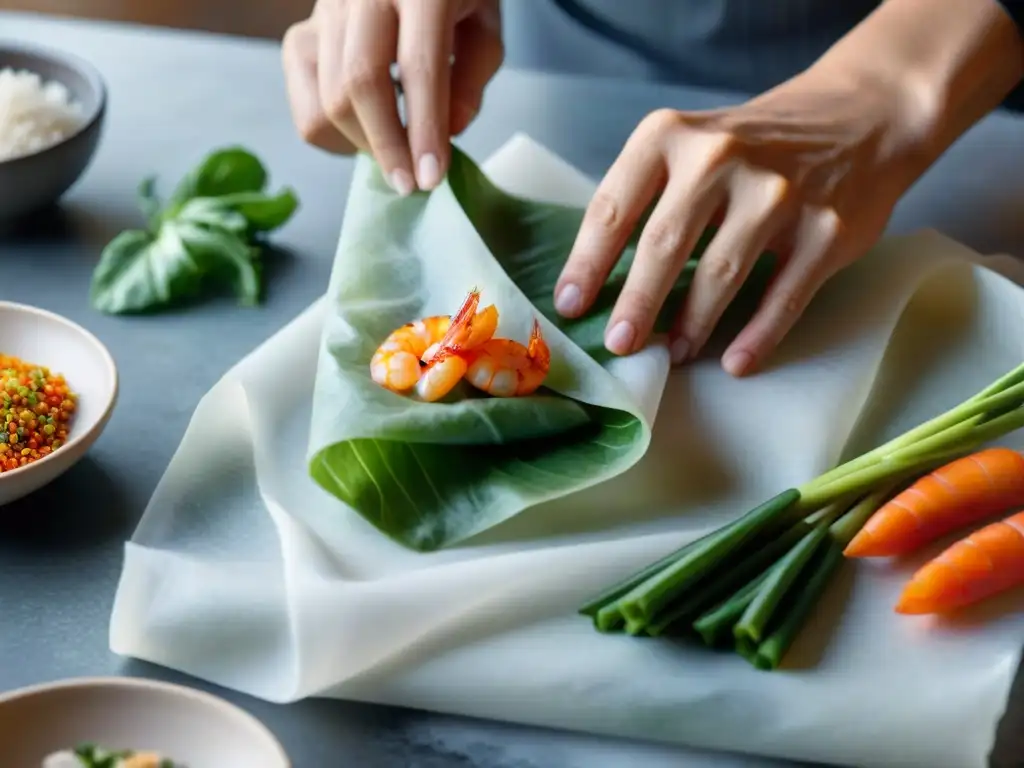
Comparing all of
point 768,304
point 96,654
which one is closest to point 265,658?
point 96,654

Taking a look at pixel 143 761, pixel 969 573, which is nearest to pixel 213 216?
pixel 143 761

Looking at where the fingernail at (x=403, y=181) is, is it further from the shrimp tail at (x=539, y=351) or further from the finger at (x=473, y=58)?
the shrimp tail at (x=539, y=351)

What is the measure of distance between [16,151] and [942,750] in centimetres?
116

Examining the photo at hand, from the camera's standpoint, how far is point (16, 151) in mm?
1421

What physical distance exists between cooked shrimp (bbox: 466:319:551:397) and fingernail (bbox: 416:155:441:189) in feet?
0.91

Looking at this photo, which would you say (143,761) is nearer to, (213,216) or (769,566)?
(769,566)

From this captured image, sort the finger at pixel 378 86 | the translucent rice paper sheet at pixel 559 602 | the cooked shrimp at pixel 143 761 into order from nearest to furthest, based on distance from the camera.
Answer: the cooked shrimp at pixel 143 761, the translucent rice paper sheet at pixel 559 602, the finger at pixel 378 86

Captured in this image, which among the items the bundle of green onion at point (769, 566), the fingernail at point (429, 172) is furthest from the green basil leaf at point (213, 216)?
the bundle of green onion at point (769, 566)

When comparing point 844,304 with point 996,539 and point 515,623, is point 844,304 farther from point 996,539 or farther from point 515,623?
point 515,623

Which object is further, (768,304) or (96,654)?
(768,304)

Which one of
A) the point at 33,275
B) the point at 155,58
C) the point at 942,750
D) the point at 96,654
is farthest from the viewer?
the point at 155,58

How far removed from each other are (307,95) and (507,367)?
526 mm

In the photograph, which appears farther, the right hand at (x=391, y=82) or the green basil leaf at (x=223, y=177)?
the green basil leaf at (x=223, y=177)

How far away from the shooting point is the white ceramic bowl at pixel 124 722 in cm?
79
